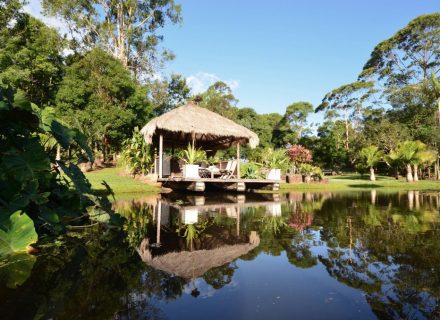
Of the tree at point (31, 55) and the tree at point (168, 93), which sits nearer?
the tree at point (31, 55)

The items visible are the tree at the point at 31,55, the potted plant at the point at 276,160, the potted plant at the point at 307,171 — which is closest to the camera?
the potted plant at the point at 276,160

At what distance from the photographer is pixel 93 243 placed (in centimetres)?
383

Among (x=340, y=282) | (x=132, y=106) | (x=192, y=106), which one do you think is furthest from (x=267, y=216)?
(x=132, y=106)

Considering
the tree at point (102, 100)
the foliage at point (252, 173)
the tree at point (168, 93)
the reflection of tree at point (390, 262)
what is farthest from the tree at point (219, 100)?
the reflection of tree at point (390, 262)

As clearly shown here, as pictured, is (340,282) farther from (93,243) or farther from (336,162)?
(336,162)

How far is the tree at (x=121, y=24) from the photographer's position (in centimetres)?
2421

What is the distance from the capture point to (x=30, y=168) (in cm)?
302

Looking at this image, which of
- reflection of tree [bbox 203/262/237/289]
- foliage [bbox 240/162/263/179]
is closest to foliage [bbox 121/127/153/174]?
foliage [bbox 240/162/263/179]

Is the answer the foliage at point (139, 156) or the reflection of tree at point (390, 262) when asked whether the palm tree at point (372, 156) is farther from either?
the reflection of tree at point (390, 262)

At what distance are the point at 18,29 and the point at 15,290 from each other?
22.1 m

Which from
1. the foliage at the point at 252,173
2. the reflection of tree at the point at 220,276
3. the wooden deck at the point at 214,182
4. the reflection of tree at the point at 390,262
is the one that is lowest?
the reflection of tree at the point at 220,276

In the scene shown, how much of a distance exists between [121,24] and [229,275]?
87.3ft

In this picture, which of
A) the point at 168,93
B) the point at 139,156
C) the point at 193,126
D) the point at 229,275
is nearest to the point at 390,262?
the point at 229,275

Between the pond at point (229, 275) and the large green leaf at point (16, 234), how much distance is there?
0.31 m
